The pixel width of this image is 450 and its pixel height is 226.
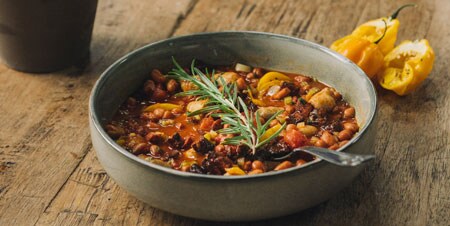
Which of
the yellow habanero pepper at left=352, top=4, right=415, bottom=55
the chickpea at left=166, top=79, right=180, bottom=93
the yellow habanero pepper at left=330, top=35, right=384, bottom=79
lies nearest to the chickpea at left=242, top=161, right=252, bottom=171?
the chickpea at left=166, top=79, right=180, bottom=93

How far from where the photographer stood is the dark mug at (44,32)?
3031 mm

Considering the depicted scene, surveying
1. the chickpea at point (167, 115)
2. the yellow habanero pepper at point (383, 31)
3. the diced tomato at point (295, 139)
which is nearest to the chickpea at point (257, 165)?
the diced tomato at point (295, 139)

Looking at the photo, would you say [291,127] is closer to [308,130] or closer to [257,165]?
[308,130]

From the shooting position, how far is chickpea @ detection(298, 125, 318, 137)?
94.0 inches

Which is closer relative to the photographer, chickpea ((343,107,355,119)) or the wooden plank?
the wooden plank

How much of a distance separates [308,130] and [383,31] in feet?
3.18

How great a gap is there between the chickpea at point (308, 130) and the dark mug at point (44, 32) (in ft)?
3.94

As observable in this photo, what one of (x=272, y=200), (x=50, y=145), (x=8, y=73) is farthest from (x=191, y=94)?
(x=8, y=73)

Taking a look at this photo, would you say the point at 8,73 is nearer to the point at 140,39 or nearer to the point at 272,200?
the point at 140,39

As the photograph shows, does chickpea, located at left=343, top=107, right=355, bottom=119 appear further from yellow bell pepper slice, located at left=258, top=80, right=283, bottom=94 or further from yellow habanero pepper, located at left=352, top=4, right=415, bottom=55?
yellow habanero pepper, located at left=352, top=4, right=415, bottom=55

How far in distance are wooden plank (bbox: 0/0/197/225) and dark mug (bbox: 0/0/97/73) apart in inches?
2.3

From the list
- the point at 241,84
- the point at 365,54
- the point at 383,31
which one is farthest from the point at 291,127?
the point at 383,31

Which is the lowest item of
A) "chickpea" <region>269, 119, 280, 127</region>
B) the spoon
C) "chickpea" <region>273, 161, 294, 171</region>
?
"chickpea" <region>269, 119, 280, 127</region>

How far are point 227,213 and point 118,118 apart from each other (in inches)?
27.1
